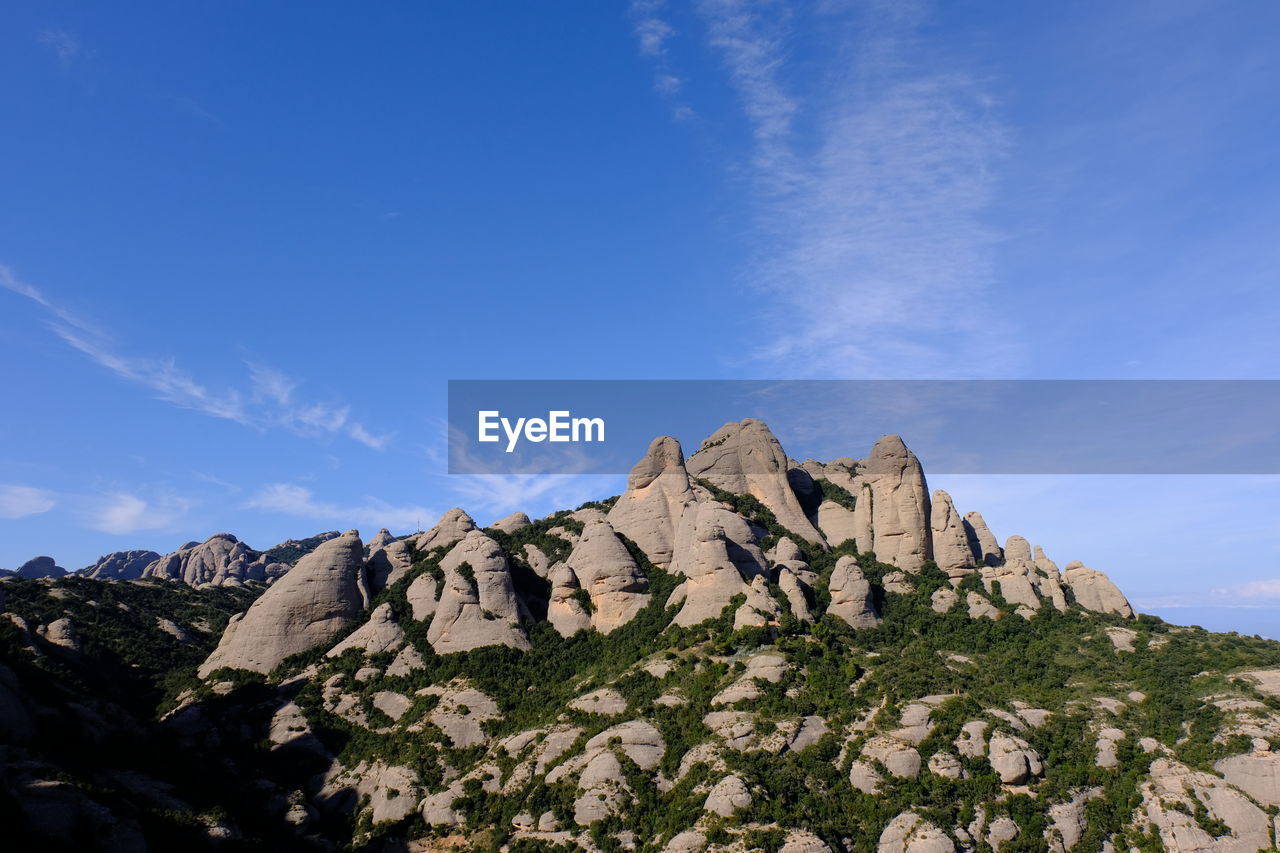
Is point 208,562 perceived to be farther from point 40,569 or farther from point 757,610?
point 757,610

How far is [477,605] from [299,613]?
1698 cm

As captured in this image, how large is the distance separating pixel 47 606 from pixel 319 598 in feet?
101

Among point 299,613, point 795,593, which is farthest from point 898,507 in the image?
point 299,613

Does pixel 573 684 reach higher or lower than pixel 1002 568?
lower

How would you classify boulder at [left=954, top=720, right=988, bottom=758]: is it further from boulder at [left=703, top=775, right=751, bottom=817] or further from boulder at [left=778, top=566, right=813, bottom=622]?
boulder at [left=778, top=566, right=813, bottom=622]

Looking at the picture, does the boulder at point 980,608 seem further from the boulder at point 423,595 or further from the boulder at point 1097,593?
the boulder at point 423,595

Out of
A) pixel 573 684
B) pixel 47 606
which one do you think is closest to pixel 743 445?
pixel 573 684

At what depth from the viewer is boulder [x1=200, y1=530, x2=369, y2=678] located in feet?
241

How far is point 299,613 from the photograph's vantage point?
76.2m

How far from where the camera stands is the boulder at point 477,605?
242ft

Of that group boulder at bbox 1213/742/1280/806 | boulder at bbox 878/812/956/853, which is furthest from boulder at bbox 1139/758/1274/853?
boulder at bbox 878/812/956/853

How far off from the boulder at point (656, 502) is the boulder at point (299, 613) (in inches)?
1120

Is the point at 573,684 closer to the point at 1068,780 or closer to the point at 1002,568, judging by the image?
the point at 1068,780

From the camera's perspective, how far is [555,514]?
99062 mm
